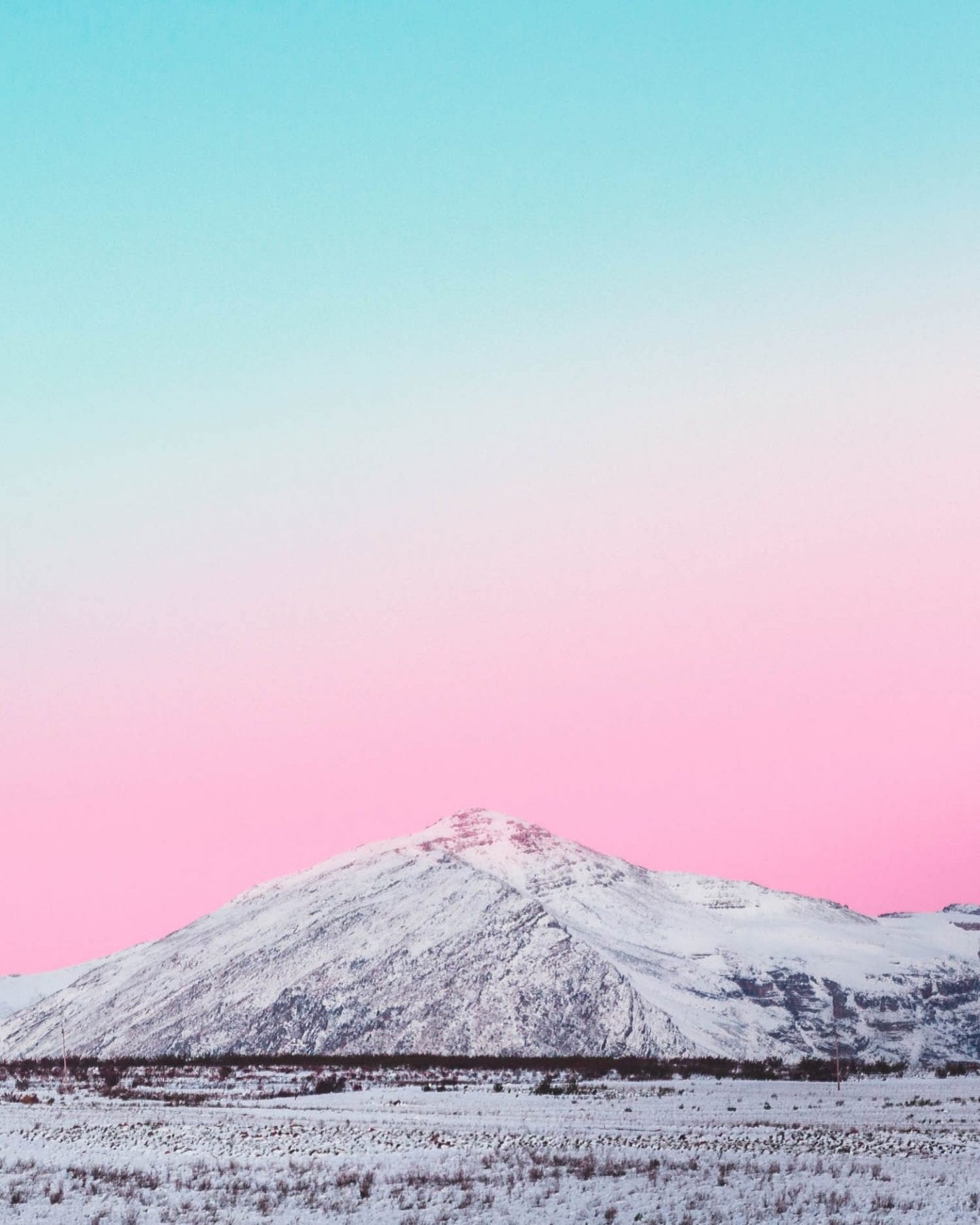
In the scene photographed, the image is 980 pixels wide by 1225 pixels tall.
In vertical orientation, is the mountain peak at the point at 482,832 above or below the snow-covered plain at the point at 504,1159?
above

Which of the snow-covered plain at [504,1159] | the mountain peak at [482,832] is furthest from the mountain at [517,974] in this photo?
the snow-covered plain at [504,1159]

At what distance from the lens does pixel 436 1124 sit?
37188mm

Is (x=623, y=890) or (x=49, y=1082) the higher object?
(x=623, y=890)

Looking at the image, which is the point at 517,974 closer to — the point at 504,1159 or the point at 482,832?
the point at 482,832

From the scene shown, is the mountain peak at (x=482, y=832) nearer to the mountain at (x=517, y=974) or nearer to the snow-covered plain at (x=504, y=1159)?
the mountain at (x=517, y=974)

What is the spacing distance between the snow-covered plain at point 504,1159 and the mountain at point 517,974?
2602 inches

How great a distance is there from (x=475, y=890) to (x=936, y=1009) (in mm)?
50123

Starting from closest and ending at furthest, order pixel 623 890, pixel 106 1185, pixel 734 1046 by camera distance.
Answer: pixel 106 1185 → pixel 734 1046 → pixel 623 890

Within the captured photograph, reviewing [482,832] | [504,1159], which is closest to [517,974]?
[482,832]

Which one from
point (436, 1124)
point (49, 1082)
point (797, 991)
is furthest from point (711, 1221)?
point (797, 991)

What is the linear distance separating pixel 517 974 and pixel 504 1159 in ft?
320

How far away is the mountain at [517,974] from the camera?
115m

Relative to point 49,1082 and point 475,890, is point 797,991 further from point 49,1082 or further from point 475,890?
point 49,1082

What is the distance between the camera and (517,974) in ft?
403
